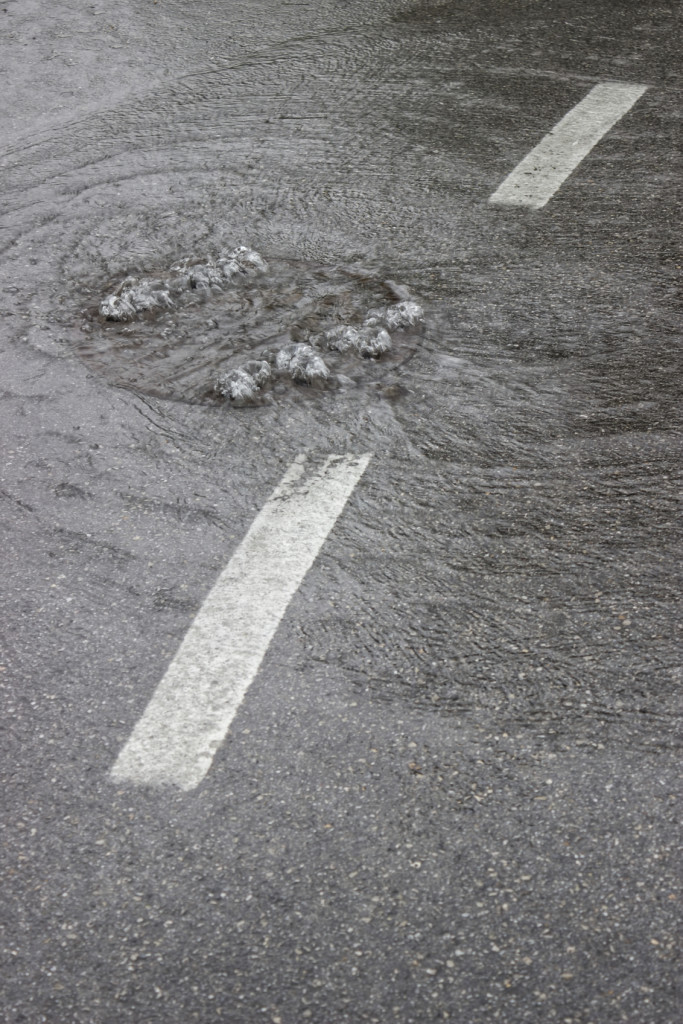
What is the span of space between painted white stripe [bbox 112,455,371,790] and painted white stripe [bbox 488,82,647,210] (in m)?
2.21

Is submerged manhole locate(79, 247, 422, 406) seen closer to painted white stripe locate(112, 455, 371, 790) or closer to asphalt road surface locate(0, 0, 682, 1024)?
asphalt road surface locate(0, 0, 682, 1024)

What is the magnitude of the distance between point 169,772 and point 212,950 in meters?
0.48

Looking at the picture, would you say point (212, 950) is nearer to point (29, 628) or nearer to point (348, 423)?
point (29, 628)

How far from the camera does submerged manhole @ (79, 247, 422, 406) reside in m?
3.76

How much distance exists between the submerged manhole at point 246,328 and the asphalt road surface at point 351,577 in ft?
0.07

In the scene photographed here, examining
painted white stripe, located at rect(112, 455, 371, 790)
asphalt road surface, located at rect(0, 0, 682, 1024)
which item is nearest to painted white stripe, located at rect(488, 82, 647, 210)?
asphalt road surface, located at rect(0, 0, 682, 1024)

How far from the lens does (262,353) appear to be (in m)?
3.88

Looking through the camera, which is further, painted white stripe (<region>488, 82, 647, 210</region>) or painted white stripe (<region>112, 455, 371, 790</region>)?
painted white stripe (<region>488, 82, 647, 210</region>)

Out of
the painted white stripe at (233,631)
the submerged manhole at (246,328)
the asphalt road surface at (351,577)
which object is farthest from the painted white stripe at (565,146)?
the painted white stripe at (233,631)

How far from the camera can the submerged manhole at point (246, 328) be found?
3.76 meters

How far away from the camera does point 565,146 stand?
5254 mm

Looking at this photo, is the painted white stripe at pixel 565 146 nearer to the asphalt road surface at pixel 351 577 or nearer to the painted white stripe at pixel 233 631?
the asphalt road surface at pixel 351 577

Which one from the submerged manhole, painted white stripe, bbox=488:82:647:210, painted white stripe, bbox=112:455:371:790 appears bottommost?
painted white stripe, bbox=112:455:371:790

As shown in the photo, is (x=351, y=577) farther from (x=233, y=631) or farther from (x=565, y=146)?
(x=565, y=146)
